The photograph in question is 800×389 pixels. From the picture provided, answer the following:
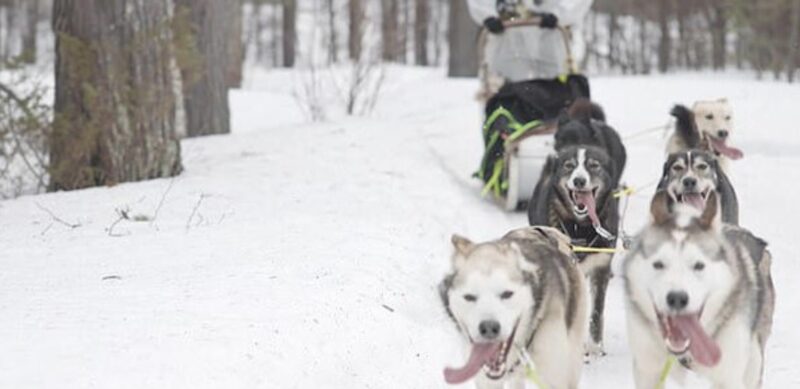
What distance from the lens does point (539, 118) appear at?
8.12 m

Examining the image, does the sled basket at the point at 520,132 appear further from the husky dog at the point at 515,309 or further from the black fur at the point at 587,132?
the husky dog at the point at 515,309

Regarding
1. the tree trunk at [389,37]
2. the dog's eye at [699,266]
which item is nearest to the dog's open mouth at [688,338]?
the dog's eye at [699,266]

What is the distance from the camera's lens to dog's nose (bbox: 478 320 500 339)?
3.08 meters

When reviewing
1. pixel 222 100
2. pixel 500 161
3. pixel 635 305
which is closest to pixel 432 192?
pixel 500 161

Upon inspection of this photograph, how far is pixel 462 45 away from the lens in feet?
56.2

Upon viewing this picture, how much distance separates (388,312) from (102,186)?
11.4 ft

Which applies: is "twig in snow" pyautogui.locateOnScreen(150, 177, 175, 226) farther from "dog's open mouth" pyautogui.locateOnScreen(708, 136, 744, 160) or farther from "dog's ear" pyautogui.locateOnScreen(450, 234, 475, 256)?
"dog's open mouth" pyautogui.locateOnScreen(708, 136, 744, 160)

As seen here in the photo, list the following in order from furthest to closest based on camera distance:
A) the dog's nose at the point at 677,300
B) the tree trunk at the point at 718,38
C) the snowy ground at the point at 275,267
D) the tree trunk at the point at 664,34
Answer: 1. the tree trunk at the point at 718,38
2. the tree trunk at the point at 664,34
3. the snowy ground at the point at 275,267
4. the dog's nose at the point at 677,300

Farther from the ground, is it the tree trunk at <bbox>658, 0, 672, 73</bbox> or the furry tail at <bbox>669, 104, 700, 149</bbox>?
the tree trunk at <bbox>658, 0, 672, 73</bbox>

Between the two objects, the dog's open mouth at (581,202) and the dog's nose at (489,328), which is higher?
the dog's open mouth at (581,202)

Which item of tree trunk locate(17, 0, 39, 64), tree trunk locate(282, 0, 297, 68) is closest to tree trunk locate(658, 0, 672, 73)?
tree trunk locate(282, 0, 297, 68)

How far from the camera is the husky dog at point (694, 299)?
304cm

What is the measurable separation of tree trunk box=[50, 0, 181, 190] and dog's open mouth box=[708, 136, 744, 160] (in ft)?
12.7

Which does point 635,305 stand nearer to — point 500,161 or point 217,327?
point 217,327
